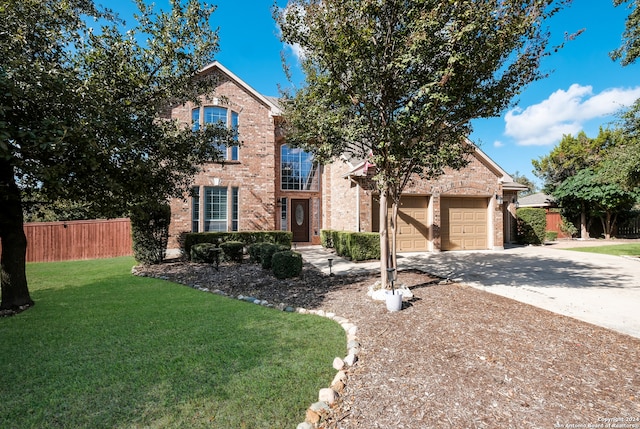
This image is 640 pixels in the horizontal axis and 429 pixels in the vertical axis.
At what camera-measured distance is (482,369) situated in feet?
10.1

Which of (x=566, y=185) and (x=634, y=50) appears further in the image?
(x=566, y=185)

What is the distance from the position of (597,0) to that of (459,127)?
6.01 meters

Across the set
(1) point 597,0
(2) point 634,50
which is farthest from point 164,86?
(2) point 634,50

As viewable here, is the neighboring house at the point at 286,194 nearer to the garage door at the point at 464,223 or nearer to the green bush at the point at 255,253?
the garage door at the point at 464,223

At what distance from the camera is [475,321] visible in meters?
4.39

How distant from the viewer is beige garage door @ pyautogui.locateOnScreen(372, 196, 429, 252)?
40.2 feet

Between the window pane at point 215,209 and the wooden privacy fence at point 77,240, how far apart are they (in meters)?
3.45

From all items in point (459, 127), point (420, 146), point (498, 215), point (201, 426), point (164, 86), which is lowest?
point (201, 426)

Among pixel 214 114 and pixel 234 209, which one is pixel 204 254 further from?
pixel 214 114

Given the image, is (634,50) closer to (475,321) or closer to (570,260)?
(570,260)

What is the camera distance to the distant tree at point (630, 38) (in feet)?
30.4

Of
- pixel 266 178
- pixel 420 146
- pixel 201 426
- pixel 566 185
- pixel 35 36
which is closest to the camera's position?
pixel 201 426

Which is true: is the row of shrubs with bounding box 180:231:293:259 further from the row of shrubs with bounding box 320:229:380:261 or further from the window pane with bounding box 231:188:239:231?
the row of shrubs with bounding box 320:229:380:261

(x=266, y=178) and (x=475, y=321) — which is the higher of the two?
(x=266, y=178)
